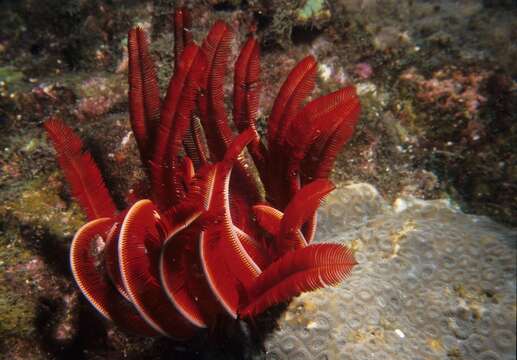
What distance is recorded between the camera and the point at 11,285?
9.60 ft

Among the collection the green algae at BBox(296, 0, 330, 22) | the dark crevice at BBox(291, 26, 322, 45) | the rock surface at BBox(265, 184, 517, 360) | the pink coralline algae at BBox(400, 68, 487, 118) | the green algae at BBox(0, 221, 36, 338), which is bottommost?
the rock surface at BBox(265, 184, 517, 360)

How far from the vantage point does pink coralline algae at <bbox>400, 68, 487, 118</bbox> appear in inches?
159

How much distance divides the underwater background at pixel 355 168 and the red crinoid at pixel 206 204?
47 centimetres

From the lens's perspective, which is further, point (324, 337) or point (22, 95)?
point (22, 95)

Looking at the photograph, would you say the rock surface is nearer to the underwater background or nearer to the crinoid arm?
the underwater background

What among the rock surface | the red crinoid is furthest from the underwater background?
the red crinoid

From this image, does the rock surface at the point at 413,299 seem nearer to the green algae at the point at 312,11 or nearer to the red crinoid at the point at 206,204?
the red crinoid at the point at 206,204

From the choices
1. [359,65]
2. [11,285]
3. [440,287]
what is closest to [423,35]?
[359,65]

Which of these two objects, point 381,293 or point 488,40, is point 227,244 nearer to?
point 381,293

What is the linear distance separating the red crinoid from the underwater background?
1.53 feet

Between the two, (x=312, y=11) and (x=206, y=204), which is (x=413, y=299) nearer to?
(x=206, y=204)

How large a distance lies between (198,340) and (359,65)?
359 cm

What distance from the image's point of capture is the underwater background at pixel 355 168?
265 cm

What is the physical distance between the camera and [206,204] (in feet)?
7.08
